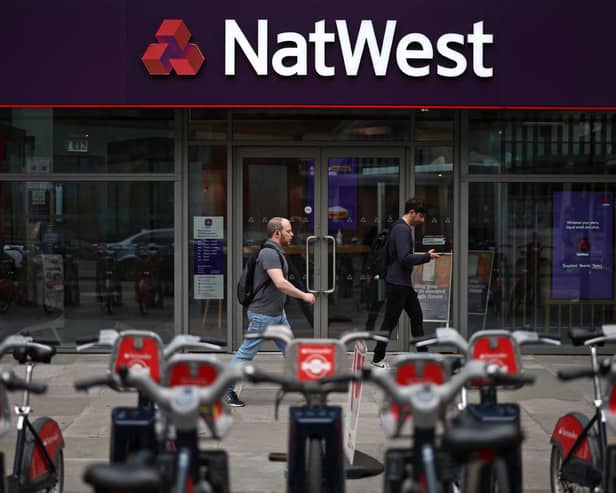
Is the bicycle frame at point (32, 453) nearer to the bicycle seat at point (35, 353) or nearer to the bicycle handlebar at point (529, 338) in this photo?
the bicycle seat at point (35, 353)

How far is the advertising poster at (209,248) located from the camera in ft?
37.8

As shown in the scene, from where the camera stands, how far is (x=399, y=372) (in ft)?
14.3

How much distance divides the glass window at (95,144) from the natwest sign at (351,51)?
1524mm

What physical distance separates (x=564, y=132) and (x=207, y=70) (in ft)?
14.7

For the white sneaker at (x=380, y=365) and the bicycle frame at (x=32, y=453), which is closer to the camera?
the bicycle frame at (x=32, y=453)

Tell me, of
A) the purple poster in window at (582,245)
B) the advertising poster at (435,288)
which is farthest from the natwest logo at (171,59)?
the purple poster in window at (582,245)

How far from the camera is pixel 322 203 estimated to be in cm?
1156

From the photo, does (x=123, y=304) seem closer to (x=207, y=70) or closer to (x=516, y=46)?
(x=207, y=70)

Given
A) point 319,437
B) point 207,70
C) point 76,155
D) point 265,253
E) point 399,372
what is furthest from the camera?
point 76,155

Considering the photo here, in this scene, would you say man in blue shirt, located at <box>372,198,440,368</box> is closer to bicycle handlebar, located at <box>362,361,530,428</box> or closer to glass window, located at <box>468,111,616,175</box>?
glass window, located at <box>468,111,616,175</box>

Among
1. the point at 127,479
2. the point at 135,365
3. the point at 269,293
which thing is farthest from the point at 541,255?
the point at 127,479

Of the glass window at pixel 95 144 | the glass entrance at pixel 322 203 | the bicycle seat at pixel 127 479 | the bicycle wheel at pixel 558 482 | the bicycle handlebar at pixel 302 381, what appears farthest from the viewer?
the glass entrance at pixel 322 203

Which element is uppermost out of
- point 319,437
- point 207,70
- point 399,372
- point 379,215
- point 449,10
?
point 449,10

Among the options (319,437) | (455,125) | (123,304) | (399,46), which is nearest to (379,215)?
(455,125)
